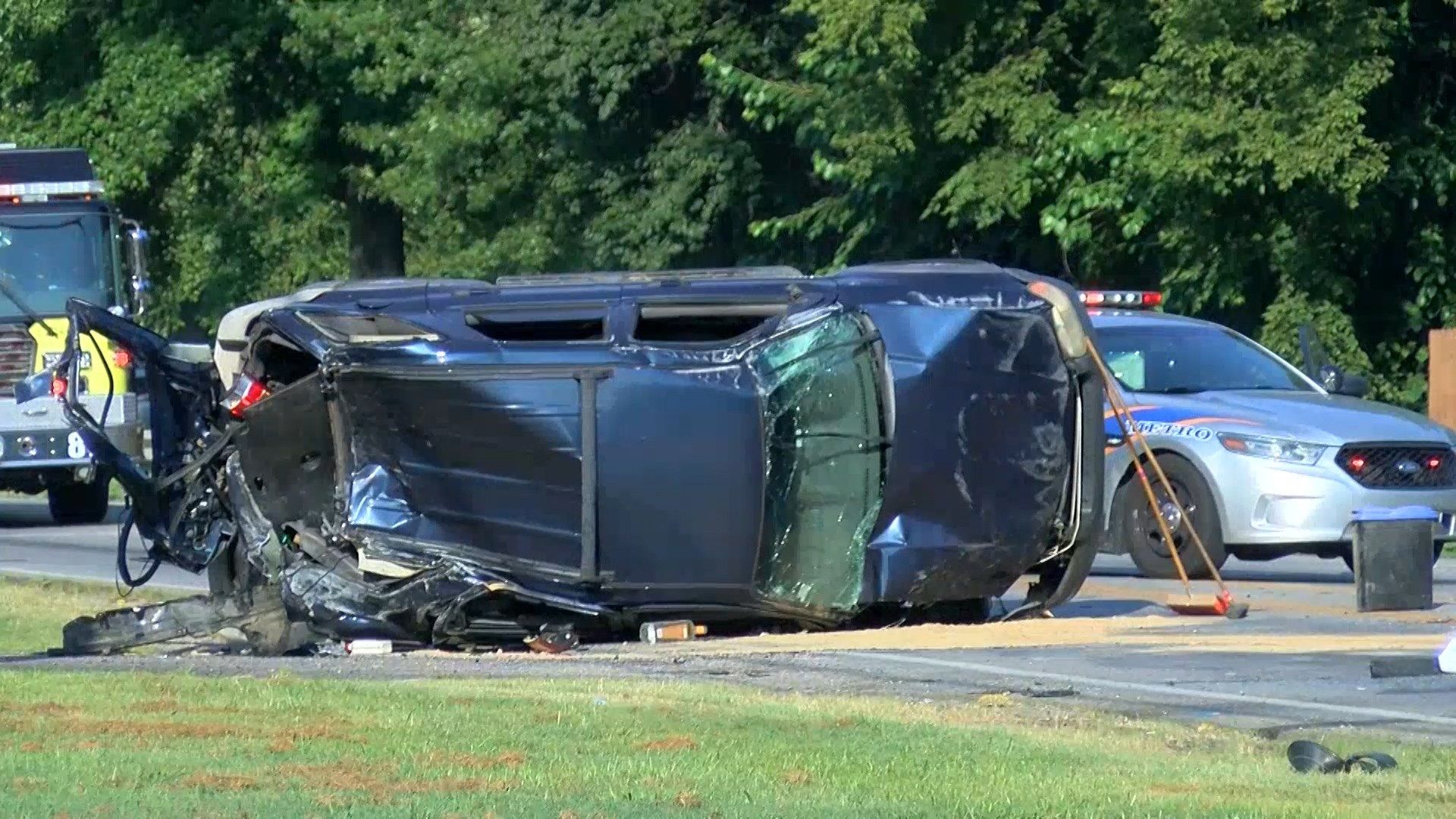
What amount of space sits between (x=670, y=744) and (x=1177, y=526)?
7.55 meters

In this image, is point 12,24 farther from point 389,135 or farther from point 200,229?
point 389,135

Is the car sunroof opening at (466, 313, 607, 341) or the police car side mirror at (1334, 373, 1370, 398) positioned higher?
the car sunroof opening at (466, 313, 607, 341)

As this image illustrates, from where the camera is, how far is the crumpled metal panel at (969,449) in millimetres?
11648

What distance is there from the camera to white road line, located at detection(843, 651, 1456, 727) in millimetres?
9078

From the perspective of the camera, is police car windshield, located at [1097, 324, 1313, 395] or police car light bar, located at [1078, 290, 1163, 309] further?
police car light bar, located at [1078, 290, 1163, 309]

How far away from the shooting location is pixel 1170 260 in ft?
79.3

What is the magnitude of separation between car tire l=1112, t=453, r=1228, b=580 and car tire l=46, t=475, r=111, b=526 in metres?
12.9

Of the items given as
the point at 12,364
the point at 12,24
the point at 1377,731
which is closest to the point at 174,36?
the point at 12,24

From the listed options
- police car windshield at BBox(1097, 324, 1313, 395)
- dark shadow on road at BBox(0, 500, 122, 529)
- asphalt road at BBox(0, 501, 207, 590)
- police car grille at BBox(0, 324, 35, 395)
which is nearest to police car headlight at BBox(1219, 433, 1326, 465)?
police car windshield at BBox(1097, 324, 1313, 395)

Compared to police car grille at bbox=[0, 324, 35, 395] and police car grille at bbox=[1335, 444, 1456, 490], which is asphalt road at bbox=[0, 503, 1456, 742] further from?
police car grille at bbox=[0, 324, 35, 395]

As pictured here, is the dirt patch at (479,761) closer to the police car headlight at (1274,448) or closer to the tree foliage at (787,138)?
the police car headlight at (1274,448)

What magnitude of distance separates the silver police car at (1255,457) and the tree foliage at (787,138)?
6.25 meters

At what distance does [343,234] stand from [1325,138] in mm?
24776

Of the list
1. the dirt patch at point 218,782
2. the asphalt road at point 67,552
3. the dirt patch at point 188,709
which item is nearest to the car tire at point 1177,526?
the asphalt road at point 67,552
